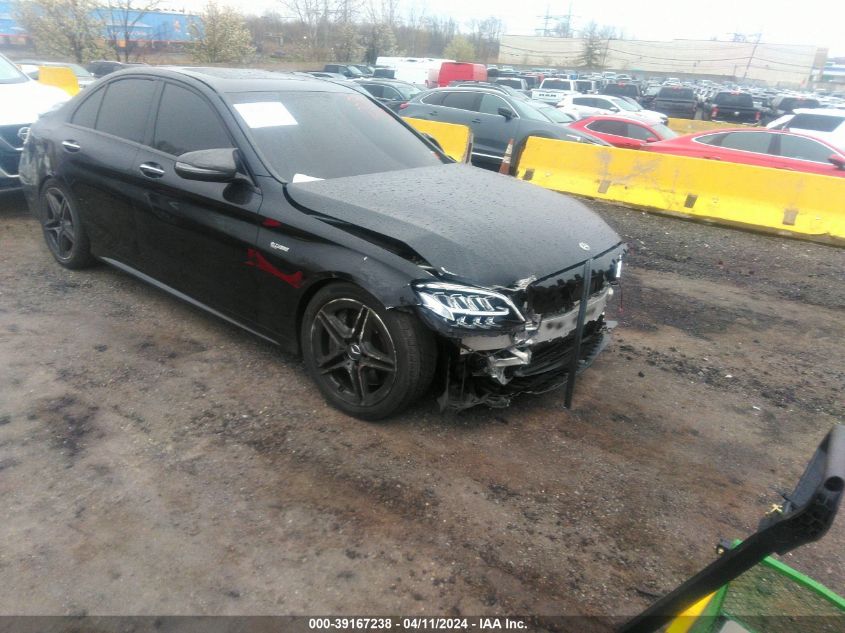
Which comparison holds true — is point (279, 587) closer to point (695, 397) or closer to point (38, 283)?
point (695, 397)

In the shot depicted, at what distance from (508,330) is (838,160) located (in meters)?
9.06

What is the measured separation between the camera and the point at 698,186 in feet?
26.1

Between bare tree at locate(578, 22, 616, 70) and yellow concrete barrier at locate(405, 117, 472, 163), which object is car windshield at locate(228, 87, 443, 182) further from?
bare tree at locate(578, 22, 616, 70)

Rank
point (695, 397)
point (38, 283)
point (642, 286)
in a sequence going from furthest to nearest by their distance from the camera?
point (642, 286)
point (38, 283)
point (695, 397)

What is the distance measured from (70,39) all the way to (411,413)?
34.0 meters

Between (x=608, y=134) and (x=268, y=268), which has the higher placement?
(x=608, y=134)

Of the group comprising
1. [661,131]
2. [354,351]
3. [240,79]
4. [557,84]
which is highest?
[557,84]

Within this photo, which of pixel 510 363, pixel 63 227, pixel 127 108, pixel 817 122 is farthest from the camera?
pixel 817 122

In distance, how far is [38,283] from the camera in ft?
16.8

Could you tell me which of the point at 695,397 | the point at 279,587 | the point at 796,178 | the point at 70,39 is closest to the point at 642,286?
the point at 695,397

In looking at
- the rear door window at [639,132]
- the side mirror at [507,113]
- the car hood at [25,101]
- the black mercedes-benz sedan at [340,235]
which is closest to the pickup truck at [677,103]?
the rear door window at [639,132]

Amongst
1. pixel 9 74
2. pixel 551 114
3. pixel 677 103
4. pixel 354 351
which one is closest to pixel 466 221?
pixel 354 351

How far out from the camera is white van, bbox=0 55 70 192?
6.27 metres

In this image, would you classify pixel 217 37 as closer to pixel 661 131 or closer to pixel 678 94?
pixel 678 94
